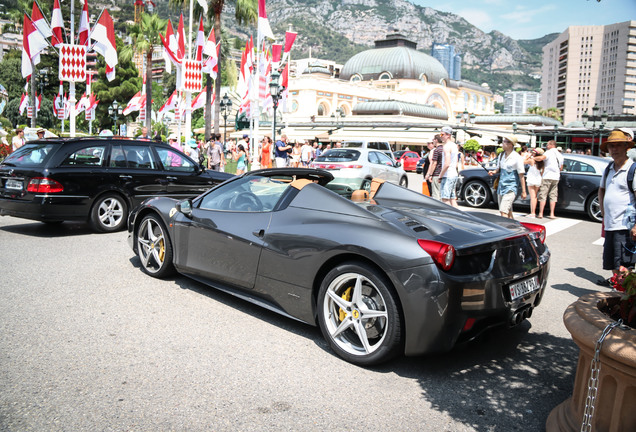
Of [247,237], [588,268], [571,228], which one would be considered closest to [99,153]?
[247,237]

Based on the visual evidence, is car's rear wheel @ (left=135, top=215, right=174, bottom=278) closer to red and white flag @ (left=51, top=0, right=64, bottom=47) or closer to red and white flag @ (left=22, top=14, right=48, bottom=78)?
red and white flag @ (left=51, top=0, right=64, bottom=47)

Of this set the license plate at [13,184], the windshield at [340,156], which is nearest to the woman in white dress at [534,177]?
the windshield at [340,156]

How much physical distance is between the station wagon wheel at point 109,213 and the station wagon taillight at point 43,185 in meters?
0.72

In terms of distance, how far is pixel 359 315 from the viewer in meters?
3.76

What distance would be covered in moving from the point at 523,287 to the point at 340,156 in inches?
564

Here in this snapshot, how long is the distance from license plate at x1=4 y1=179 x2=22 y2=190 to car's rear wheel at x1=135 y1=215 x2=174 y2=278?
3521 mm

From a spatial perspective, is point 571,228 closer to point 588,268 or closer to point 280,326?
point 588,268

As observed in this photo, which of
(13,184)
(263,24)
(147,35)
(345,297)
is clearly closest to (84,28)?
(263,24)

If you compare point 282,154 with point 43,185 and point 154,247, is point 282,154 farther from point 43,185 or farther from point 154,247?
point 154,247

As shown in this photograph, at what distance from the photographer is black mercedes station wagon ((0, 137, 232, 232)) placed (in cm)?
831

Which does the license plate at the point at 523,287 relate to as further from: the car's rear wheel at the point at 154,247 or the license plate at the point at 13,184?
the license plate at the point at 13,184

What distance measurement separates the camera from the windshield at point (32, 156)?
8.55 meters

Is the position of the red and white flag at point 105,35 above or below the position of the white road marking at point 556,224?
above

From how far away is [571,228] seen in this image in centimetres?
1134
